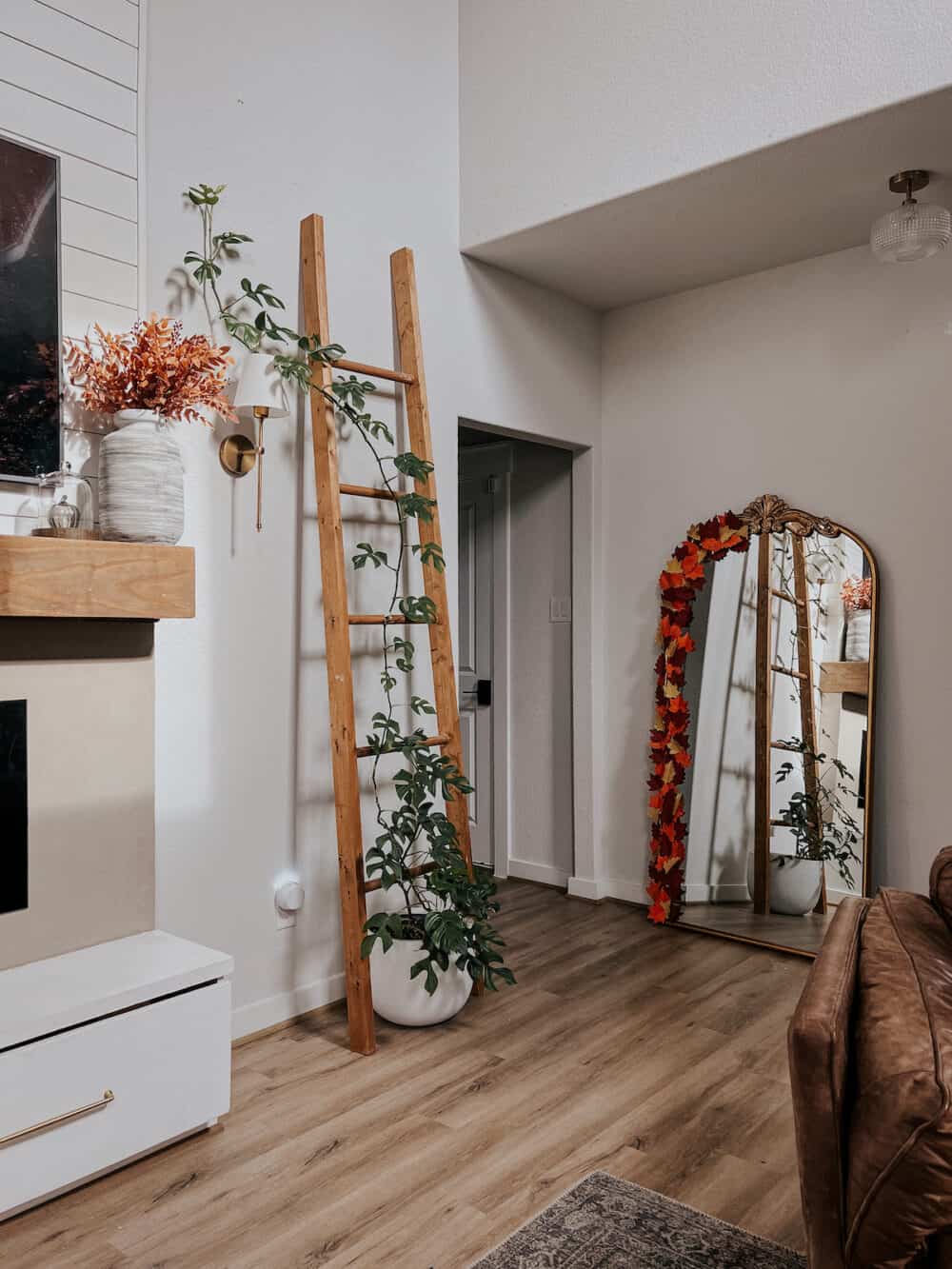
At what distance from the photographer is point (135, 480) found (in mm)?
2244

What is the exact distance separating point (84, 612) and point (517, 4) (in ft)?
8.28

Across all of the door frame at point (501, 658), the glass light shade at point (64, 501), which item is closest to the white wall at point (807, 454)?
the door frame at point (501, 658)

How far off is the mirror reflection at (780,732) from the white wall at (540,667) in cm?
67

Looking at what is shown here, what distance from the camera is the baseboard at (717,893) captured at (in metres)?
3.62

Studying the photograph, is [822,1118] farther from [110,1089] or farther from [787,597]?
[787,597]

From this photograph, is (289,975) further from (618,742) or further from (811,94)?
(811,94)

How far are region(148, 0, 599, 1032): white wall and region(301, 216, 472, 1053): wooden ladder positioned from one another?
10cm

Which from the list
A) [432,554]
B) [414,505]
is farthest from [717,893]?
[414,505]

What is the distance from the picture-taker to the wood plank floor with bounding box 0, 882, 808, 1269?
185cm

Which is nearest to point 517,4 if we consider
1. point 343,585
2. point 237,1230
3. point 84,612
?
point 343,585

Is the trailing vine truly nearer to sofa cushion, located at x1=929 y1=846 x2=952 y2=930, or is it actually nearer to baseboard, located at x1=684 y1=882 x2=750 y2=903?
baseboard, located at x1=684 y1=882 x2=750 y2=903

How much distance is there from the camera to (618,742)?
409 centimetres

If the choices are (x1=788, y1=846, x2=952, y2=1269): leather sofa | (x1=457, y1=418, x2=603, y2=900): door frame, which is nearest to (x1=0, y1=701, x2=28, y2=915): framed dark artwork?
(x1=788, y1=846, x2=952, y2=1269): leather sofa

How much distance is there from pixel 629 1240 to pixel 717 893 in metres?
1.96
